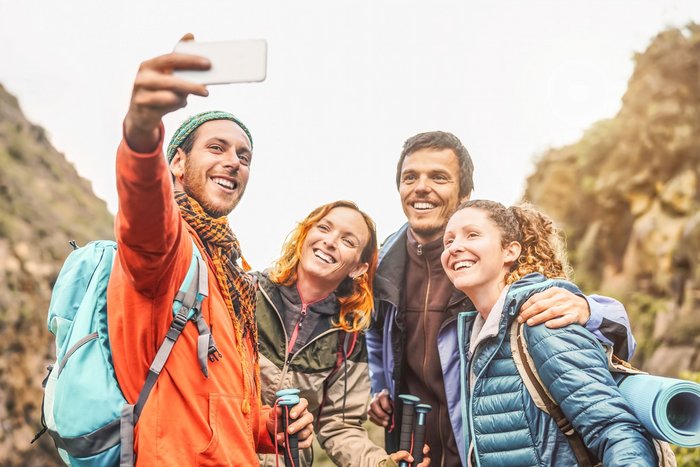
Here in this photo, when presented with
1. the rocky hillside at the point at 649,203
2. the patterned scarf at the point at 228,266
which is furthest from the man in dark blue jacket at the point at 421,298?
the rocky hillside at the point at 649,203

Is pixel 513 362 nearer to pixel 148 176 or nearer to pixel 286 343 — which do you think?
pixel 286 343

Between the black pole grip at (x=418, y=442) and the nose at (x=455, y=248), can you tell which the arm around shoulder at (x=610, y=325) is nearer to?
Result: the nose at (x=455, y=248)

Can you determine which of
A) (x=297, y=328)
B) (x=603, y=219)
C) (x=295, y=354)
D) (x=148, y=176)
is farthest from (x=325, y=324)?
(x=603, y=219)

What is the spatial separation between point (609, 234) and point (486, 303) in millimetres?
14669

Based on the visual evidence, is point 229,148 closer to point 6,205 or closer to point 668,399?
point 668,399

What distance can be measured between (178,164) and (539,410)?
Answer: 83.4 inches

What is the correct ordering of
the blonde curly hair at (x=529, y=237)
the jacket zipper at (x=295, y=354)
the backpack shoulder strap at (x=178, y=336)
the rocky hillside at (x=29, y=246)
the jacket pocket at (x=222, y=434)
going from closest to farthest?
the backpack shoulder strap at (x=178, y=336) → the jacket pocket at (x=222, y=434) → the blonde curly hair at (x=529, y=237) → the jacket zipper at (x=295, y=354) → the rocky hillside at (x=29, y=246)

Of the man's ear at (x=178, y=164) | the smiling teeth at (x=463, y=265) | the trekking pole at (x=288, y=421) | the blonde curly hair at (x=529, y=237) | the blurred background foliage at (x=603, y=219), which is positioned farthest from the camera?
the blurred background foliage at (x=603, y=219)

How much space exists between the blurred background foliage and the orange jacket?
8.16 metres

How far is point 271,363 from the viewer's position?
3.95 metres

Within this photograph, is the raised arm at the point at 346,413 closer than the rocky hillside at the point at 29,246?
Yes

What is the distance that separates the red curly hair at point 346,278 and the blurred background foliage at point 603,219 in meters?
6.50

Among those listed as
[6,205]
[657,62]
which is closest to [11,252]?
[6,205]

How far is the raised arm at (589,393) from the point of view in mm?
2766
